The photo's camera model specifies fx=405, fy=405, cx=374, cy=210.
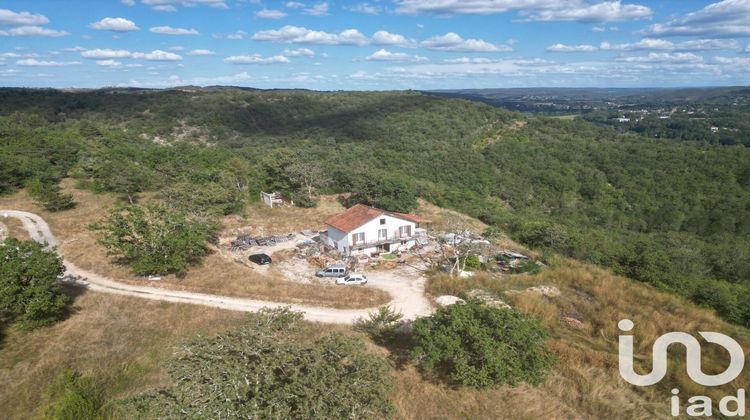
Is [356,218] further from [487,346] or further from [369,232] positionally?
Answer: [487,346]

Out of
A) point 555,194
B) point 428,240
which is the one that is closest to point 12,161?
point 428,240

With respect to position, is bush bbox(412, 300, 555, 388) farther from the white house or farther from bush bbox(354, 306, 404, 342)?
the white house

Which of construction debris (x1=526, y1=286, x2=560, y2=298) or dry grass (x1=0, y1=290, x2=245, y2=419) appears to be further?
construction debris (x1=526, y1=286, x2=560, y2=298)

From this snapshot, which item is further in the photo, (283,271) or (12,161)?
(12,161)

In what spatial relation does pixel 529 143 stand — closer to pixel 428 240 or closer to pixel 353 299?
pixel 428 240

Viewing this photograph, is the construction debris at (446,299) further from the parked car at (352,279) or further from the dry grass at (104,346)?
the dry grass at (104,346)

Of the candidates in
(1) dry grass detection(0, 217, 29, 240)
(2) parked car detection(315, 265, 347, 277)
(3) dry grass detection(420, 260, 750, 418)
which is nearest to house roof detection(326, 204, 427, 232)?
(2) parked car detection(315, 265, 347, 277)
